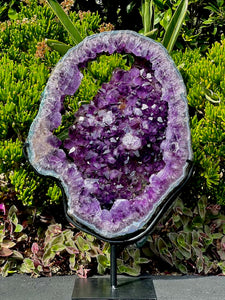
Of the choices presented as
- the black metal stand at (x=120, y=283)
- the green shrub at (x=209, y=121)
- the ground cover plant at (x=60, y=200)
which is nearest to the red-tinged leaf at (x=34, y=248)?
the ground cover plant at (x=60, y=200)

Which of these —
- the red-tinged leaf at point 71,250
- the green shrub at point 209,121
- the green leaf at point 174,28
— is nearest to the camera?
the green shrub at point 209,121

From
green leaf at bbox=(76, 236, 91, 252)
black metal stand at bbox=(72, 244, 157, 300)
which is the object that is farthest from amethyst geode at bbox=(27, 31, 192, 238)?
green leaf at bbox=(76, 236, 91, 252)

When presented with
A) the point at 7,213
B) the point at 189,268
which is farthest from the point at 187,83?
the point at 7,213

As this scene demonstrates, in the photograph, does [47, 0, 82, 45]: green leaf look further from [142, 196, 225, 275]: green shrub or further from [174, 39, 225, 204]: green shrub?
[142, 196, 225, 275]: green shrub

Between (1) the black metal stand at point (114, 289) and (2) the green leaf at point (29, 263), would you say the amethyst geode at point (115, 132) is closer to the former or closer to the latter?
(1) the black metal stand at point (114, 289)

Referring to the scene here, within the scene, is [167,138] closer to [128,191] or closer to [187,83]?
[128,191]

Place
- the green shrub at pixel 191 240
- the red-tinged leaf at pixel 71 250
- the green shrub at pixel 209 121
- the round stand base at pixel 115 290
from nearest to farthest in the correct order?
the round stand base at pixel 115 290
the green shrub at pixel 209 121
the red-tinged leaf at pixel 71 250
the green shrub at pixel 191 240
